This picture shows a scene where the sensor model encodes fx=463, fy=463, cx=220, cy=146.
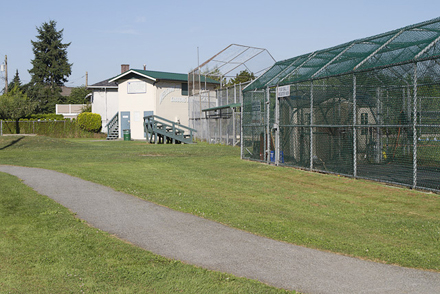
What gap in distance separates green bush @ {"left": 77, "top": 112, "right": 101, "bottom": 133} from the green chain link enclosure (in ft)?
125

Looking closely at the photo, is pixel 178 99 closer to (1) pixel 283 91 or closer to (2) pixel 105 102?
(2) pixel 105 102

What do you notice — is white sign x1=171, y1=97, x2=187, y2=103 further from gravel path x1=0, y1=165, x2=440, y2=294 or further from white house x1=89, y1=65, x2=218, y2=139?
gravel path x1=0, y1=165, x2=440, y2=294

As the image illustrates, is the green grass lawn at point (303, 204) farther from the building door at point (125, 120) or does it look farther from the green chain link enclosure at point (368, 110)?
the building door at point (125, 120)

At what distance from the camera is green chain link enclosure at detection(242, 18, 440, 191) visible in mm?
11894

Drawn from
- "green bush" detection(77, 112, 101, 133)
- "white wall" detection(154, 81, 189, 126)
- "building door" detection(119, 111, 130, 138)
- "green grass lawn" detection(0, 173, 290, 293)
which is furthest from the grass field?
"green bush" detection(77, 112, 101, 133)

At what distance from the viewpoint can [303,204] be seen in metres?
9.73

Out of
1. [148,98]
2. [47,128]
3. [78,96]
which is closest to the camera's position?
[148,98]

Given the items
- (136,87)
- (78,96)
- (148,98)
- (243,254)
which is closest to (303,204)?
(243,254)

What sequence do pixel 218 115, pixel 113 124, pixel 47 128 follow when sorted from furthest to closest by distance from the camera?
pixel 47 128
pixel 113 124
pixel 218 115

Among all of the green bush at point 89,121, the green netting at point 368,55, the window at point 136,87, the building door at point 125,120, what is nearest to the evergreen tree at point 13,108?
the green bush at point 89,121

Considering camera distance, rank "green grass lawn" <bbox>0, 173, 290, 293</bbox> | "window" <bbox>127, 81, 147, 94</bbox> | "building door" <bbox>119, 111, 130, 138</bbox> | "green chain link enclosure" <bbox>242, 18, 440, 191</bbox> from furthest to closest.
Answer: "building door" <bbox>119, 111, 130, 138</bbox> → "window" <bbox>127, 81, 147, 94</bbox> → "green chain link enclosure" <bbox>242, 18, 440, 191</bbox> → "green grass lawn" <bbox>0, 173, 290, 293</bbox>

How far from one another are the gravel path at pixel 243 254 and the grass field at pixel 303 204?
1.27ft

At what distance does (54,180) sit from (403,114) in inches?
416

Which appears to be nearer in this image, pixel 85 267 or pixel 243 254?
pixel 85 267
